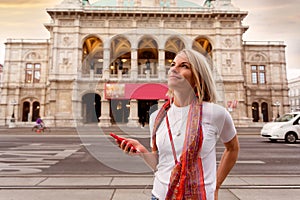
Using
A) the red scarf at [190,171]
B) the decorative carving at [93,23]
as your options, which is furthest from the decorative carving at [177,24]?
the red scarf at [190,171]

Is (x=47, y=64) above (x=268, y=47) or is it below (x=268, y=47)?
below

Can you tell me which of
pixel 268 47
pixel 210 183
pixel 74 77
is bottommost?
pixel 210 183

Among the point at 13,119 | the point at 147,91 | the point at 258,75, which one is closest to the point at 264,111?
the point at 258,75

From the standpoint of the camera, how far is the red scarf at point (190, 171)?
4.72ft

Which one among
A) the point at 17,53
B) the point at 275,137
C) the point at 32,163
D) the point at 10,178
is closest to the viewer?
the point at 10,178

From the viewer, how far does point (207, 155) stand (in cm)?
157

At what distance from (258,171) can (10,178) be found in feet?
23.0

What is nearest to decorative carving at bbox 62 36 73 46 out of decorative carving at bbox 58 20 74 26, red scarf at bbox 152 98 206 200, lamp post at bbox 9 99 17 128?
decorative carving at bbox 58 20 74 26

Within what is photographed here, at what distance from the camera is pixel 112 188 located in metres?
5.14

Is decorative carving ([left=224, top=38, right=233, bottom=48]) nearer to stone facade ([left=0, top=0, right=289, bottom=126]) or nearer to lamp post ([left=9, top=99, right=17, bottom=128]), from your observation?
stone facade ([left=0, top=0, right=289, bottom=126])

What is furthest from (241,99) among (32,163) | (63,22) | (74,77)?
(32,163)

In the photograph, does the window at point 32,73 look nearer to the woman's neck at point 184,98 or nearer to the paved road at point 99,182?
the paved road at point 99,182

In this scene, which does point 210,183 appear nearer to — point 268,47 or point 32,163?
point 32,163

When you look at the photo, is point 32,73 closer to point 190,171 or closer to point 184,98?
point 184,98
